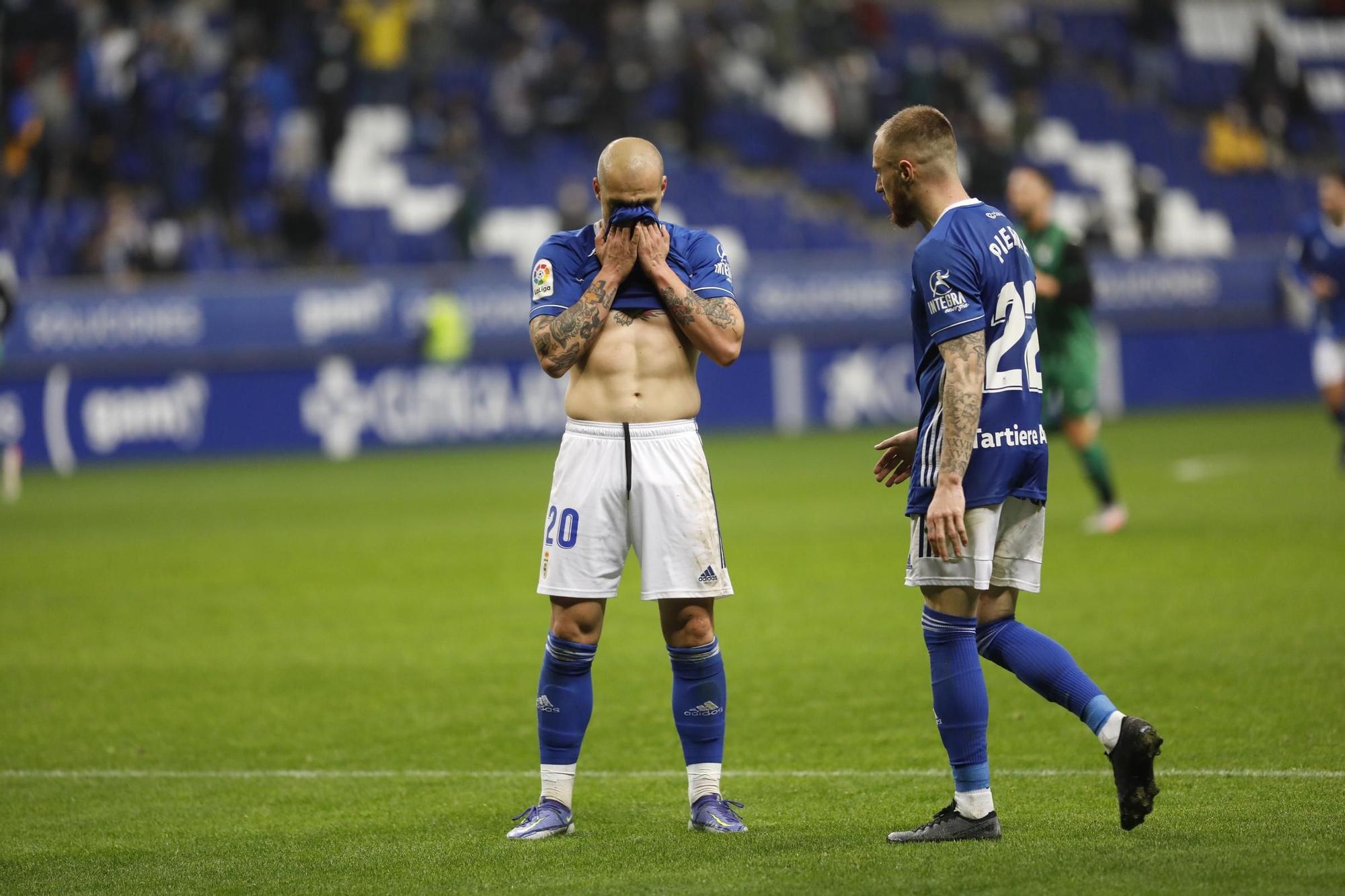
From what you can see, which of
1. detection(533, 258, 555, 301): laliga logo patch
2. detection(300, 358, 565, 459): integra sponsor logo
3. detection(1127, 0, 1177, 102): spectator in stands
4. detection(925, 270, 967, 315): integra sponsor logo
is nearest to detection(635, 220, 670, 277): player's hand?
detection(533, 258, 555, 301): laliga logo patch

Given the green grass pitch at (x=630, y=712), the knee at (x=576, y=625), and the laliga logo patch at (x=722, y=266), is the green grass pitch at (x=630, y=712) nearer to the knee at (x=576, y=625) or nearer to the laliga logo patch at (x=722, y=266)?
the knee at (x=576, y=625)

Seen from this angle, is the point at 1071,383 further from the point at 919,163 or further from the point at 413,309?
the point at 413,309

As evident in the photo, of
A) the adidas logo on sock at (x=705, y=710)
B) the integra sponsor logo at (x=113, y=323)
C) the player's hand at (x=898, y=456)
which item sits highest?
the integra sponsor logo at (x=113, y=323)

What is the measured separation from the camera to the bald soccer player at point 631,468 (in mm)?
5355

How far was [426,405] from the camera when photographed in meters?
22.7

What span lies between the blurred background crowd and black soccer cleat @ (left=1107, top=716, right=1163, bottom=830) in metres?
18.9

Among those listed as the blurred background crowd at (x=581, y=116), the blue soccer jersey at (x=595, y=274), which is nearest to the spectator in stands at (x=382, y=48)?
the blurred background crowd at (x=581, y=116)

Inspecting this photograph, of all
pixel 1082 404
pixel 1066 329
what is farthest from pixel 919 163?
pixel 1066 329

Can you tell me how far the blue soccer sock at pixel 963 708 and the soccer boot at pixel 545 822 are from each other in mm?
1181

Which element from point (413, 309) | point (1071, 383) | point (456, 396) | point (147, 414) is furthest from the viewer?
point (456, 396)

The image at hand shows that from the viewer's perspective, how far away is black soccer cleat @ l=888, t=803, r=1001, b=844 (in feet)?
16.5

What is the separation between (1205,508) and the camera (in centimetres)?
1385

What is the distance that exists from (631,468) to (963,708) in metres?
1.23

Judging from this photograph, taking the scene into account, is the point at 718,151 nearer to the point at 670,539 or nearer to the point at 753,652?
the point at 753,652
